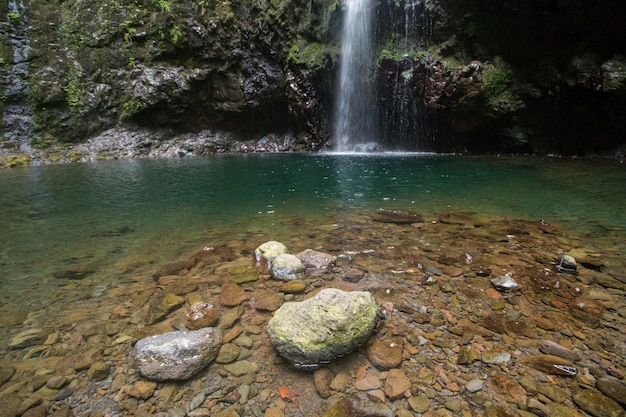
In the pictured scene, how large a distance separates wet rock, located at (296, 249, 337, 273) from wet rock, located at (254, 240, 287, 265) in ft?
1.09

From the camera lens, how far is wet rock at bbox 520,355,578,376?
8.17 ft

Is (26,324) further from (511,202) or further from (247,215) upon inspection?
(511,202)

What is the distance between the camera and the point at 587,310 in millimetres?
3262

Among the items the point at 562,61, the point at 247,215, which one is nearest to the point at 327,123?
the point at 562,61

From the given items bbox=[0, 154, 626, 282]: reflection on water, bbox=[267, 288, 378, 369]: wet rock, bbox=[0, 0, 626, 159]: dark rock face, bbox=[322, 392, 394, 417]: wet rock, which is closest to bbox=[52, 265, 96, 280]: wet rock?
bbox=[0, 154, 626, 282]: reflection on water

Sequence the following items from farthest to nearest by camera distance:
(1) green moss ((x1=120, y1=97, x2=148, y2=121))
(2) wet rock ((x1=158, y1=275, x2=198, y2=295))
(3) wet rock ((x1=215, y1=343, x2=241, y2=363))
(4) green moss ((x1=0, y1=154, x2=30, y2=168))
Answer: (1) green moss ((x1=120, y1=97, x2=148, y2=121)), (4) green moss ((x1=0, y1=154, x2=30, y2=168)), (2) wet rock ((x1=158, y1=275, x2=198, y2=295)), (3) wet rock ((x1=215, y1=343, x2=241, y2=363))

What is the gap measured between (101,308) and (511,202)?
833 cm

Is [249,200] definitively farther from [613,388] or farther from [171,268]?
[613,388]

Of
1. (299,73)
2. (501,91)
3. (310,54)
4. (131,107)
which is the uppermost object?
(310,54)

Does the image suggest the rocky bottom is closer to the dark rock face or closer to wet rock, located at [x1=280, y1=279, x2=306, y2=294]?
wet rock, located at [x1=280, y1=279, x2=306, y2=294]

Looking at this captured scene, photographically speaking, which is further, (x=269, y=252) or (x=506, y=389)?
(x=269, y=252)

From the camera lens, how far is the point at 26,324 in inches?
135

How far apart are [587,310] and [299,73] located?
21333 millimetres

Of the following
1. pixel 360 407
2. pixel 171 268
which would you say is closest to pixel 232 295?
pixel 171 268
